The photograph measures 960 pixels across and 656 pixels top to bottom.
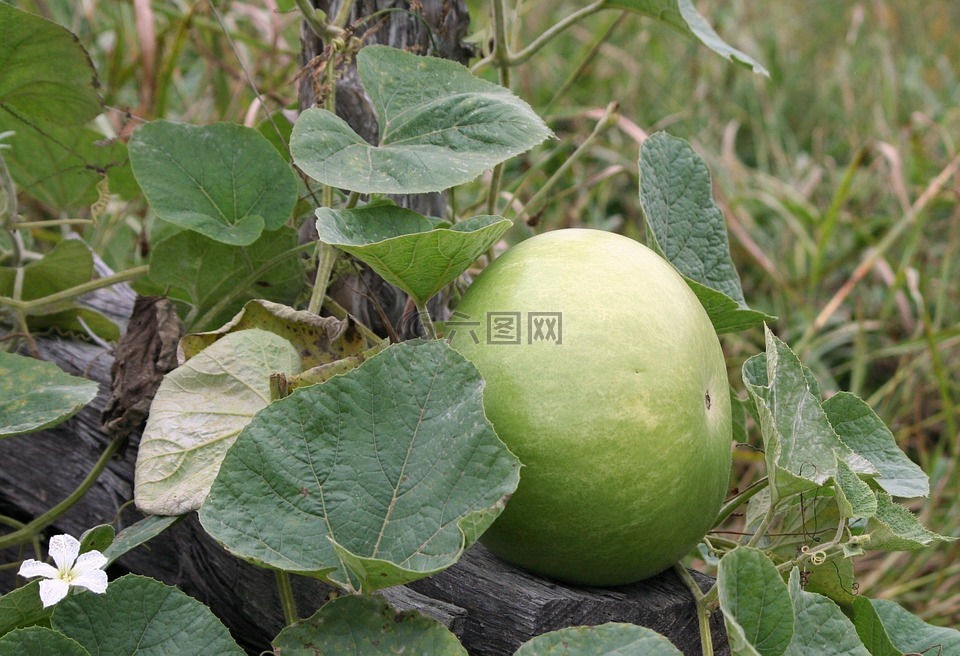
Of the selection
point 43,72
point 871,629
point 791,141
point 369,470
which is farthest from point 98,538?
point 791,141

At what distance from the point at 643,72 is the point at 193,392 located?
2.61m

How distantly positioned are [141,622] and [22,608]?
118 mm

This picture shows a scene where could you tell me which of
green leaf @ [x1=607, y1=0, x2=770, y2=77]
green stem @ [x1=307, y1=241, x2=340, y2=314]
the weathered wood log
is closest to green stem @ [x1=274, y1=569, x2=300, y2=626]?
the weathered wood log

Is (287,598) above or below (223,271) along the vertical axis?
below

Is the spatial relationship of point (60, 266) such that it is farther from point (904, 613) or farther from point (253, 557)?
point (904, 613)

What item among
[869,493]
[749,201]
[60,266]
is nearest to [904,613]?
[869,493]

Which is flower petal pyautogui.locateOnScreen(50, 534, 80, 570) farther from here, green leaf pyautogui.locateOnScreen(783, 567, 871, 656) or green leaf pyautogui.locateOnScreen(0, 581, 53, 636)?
green leaf pyautogui.locateOnScreen(783, 567, 871, 656)

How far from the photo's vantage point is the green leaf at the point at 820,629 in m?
0.66

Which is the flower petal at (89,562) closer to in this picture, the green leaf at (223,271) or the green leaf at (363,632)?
the green leaf at (363,632)

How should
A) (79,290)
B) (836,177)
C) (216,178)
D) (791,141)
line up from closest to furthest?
(216,178), (79,290), (836,177), (791,141)

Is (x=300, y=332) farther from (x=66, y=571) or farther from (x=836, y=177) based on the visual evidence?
(x=836, y=177)

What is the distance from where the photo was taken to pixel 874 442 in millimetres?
868

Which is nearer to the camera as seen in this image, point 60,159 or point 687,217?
point 687,217

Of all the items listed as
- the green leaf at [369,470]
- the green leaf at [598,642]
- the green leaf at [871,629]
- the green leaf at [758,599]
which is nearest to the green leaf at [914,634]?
the green leaf at [871,629]
